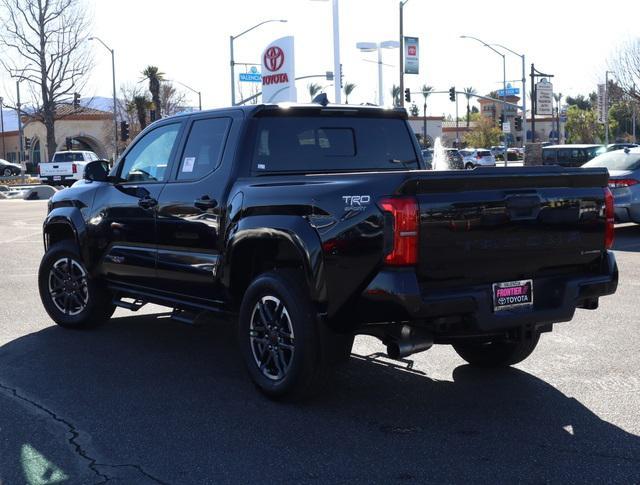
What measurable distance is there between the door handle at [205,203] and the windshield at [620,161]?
1087 cm

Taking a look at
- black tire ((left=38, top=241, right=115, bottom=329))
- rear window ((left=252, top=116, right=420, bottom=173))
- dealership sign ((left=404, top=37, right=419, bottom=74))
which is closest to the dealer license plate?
rear window ((left=252, top=116, right=420, bottom=173))

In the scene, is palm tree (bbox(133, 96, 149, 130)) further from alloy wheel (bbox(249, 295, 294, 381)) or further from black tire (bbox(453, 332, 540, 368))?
alloy wheel (bbox(249, 295, 294, 381))

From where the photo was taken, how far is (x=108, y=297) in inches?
314

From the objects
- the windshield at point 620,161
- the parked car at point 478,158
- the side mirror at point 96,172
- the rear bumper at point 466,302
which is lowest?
the rear bumper at point 466,302

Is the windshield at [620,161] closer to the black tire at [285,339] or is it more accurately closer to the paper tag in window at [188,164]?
the paper tag in window at [188,164]

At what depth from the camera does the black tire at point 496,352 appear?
6.19 meters

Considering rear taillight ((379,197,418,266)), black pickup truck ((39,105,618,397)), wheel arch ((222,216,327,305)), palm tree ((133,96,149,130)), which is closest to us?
rear taillight ((379,197,418,266))

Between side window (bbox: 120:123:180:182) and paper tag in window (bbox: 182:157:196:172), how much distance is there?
263 millimetres

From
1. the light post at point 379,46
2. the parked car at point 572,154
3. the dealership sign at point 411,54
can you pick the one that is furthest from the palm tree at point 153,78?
the parked car at point 572,154

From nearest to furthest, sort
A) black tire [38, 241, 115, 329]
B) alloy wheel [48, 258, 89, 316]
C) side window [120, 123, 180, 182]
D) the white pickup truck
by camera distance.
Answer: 1. side window [120, 123, 180, 182]
2. black tire [38, 241, 115, 329]
3. alloy wheel [48, 258, 89, 316]
4. the white pickup truck

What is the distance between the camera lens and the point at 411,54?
47.8m

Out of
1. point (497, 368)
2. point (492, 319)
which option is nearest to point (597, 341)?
point (497, 368)

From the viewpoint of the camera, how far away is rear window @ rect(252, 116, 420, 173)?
20.8 feet

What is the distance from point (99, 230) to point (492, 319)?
157 inches
